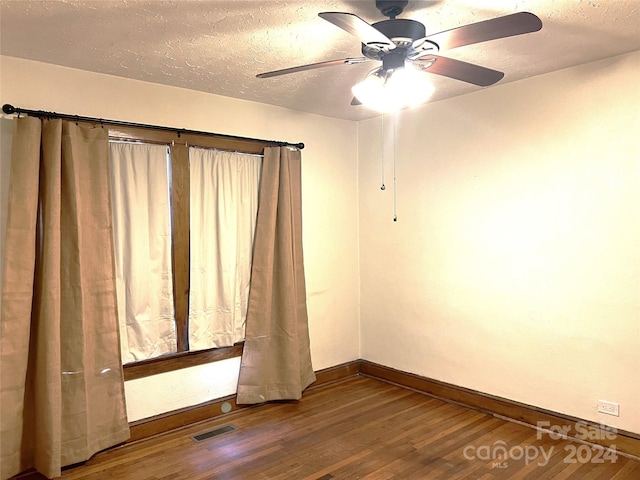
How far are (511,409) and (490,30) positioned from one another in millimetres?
2770

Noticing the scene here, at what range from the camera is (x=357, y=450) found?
9.98 ft

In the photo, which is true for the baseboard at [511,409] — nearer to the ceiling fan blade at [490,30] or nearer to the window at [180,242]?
the window at [180,242]

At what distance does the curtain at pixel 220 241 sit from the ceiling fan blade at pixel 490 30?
2.08 metres

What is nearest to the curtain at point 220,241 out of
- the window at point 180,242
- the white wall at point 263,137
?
the window at point 180,242

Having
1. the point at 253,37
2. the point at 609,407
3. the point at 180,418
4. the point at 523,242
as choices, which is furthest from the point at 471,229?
the point at 180,418

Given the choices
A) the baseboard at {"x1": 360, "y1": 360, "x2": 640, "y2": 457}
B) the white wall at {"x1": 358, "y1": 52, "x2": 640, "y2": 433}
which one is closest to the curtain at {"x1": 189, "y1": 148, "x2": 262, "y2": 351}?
the white wall at {"x1": 358, "y1": 52, "x2": 640, "y2": 433}

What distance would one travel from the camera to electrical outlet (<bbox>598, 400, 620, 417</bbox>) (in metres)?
2.97

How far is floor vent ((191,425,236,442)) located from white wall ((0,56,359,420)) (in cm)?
29

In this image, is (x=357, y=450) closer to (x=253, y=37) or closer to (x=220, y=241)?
(x=220, y=241)

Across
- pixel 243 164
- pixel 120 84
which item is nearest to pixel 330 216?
pixel 243 164

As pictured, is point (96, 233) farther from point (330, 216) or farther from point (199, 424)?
point (330, 216)

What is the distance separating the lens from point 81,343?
112 inches

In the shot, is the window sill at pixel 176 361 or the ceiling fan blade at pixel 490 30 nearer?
the ceiling fan blade at pixel 490 30

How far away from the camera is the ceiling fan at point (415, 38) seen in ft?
5.73
